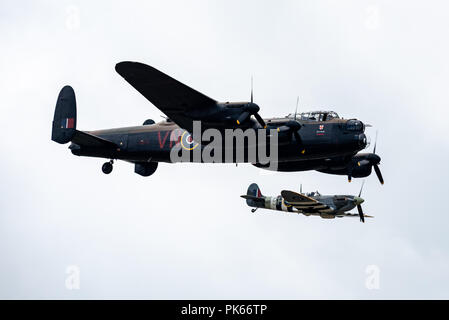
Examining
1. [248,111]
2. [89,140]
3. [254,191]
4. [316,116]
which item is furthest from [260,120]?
[254,191]

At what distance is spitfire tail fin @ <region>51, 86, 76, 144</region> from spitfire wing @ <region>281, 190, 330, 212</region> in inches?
672

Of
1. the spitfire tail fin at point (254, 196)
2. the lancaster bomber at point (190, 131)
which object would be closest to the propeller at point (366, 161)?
the lancaster bomber at point (190, 131)

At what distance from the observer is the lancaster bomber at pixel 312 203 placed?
1921 inches

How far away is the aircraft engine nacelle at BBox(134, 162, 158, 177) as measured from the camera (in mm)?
39938

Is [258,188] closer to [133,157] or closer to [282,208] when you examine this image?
[282,208]

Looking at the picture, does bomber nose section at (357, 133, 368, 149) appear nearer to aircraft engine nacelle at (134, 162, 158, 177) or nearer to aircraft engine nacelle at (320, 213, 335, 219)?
aircraft engine nacelle at (134, 162, 158, 177)

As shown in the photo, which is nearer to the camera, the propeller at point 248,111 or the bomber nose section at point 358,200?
the propeller at point 248,111

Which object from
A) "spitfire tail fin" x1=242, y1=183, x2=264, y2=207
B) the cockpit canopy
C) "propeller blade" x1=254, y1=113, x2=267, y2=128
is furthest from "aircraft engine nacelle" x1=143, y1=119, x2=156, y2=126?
"spitfire tail fin" x1=242, y1=183, x2=264, y2=207

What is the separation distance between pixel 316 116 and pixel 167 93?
800 cm

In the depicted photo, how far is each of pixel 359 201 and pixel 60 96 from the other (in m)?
24.5

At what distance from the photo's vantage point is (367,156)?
41.2 m

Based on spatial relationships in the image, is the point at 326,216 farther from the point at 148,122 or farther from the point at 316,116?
the point at 148,122

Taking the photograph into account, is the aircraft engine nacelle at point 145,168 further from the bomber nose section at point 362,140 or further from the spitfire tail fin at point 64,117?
the bomber nose section at point 362,140

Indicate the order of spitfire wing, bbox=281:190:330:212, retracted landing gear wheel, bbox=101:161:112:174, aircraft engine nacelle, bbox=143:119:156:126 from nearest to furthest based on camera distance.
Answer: retracted landing gear wheel, bbox=101:161:112:174, aircraft engine nacelle, bbox=143:119:156:126, spitfire wing, bbox=281:190:330:212
